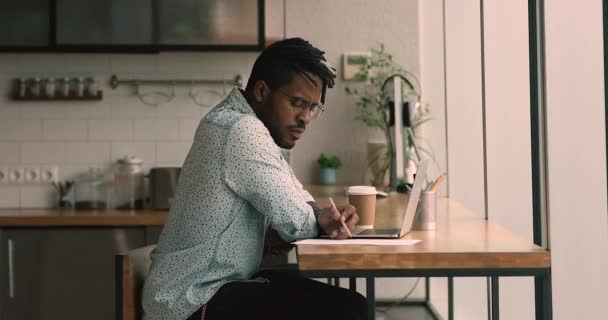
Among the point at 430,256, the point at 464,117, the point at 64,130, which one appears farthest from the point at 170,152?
the point at 430,256

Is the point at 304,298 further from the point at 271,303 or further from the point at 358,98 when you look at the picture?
the point at 358,98

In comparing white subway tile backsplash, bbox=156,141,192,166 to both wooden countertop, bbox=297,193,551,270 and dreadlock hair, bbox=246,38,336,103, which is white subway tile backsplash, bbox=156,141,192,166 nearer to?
dreadlock hair, bbox=246,38,336,103

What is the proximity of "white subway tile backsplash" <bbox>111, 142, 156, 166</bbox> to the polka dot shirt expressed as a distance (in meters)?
3.06

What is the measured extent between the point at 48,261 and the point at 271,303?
9.43ft

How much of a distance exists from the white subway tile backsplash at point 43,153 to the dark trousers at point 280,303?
10.9 ft

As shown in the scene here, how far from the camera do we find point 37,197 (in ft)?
17.7

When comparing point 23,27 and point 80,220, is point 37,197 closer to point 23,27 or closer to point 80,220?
point 80,220

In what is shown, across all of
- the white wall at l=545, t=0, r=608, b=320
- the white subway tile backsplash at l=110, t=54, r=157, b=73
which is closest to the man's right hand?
the white wall at l=545, t=0, r=608, b=320

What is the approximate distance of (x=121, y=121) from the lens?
5.44 metres

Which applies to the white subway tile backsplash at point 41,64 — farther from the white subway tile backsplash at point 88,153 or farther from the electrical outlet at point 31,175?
the electrical outlet at point 31,175

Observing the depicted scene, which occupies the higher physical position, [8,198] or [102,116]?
[102,116]

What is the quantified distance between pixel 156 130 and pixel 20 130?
2.56ft

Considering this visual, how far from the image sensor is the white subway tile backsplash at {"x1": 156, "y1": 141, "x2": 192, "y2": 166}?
545 centimetres

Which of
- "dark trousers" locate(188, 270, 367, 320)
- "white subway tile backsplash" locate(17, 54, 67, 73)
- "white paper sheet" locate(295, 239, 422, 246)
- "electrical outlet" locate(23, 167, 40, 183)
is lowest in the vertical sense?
"dark trousers" locate(188, 270, 367, 320)
